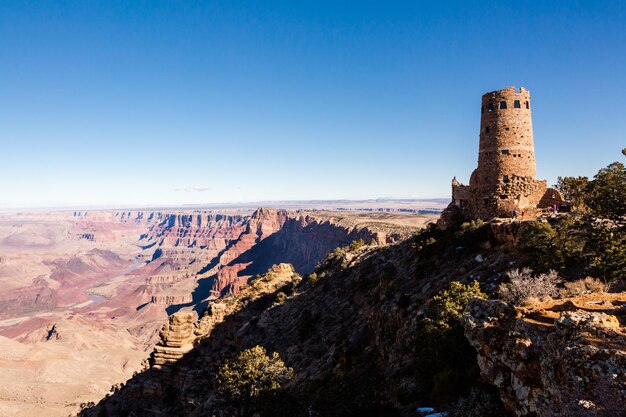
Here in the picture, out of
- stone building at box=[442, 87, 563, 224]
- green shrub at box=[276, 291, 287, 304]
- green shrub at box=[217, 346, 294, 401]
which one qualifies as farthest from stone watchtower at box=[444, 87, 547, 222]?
green shrub at box=[276, 291, 287, 304]

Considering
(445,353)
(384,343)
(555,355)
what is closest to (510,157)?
(384,343)

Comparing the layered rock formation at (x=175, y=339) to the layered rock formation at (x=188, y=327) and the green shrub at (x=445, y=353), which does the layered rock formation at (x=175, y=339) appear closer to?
the layered rock formation at (x=188, y=327)

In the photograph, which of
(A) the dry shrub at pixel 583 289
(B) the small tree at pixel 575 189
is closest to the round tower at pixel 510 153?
(B) the small tree at pixel 575 189

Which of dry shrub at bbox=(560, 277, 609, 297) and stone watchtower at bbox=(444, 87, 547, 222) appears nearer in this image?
dry shrub at bbox=(560, 277, 609, 297)

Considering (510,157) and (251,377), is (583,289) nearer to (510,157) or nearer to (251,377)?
(510,157)

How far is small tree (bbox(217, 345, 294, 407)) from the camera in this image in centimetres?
2578

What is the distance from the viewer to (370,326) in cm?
2898

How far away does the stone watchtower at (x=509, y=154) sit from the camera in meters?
28.3

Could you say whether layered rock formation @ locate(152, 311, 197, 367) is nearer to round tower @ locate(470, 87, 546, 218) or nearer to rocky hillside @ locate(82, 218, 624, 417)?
rocky hillside @ locate(82, 218, 624, 417)

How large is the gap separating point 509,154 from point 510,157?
0.84ft

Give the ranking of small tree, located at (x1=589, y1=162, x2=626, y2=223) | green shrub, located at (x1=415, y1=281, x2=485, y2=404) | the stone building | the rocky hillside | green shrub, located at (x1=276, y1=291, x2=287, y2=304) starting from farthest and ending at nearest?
green shrub, located at (x1=276, y1=291, x2=287, y2=304) → the stone building → small tree, located at (x1=589, y1=162, x2=626, y2=223) → green shrub, located at (x1=415, y1=281, x2=485, y2=404) → the rocky hillside

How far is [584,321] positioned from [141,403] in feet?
157

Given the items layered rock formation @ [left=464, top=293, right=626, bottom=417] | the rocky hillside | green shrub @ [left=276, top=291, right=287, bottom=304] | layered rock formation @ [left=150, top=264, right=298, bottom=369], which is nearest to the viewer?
layered rock formation @ [left=464, top=293, right=626, bottom=417]

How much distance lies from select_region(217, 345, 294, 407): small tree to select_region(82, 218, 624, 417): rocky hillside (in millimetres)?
827
